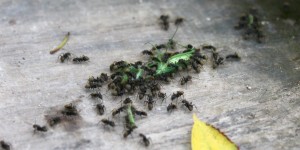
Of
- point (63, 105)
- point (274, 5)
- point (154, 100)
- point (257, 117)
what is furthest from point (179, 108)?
point (274, 5)

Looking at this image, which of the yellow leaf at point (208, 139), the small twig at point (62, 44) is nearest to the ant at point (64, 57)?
the small twig at point (62, 44)

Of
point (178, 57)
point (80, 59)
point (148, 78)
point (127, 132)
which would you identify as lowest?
point (127, 132)

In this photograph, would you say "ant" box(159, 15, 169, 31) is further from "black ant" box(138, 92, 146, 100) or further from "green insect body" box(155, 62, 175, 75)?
"black ant" box(138, 92, 146, 100)

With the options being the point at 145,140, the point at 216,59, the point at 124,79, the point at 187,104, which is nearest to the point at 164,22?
the point at 216,59

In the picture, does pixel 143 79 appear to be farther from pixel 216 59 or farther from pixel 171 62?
pixel 216 59

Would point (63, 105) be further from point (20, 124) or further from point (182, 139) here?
point (182, 139)

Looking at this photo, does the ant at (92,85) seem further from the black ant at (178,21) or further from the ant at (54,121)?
the black ant at (178,21)
